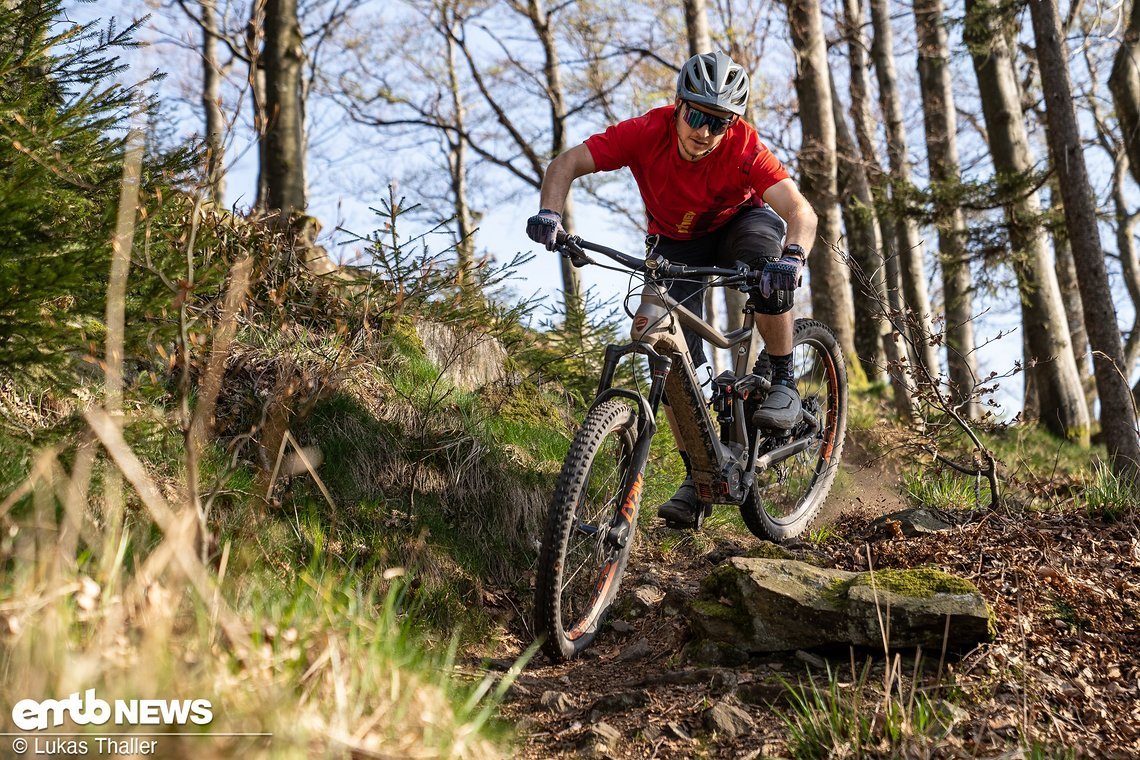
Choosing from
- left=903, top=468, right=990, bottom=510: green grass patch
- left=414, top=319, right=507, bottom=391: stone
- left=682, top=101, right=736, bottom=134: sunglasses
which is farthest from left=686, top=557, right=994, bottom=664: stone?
left=414, top=319, right=507, bottom=391: stone

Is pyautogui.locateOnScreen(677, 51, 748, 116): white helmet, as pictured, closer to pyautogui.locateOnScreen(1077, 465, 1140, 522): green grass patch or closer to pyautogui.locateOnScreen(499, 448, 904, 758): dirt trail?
pyautogui.locateOnScreen(499, 448, 904, 758): dirt trail

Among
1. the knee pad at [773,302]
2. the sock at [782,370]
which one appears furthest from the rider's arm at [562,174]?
the sock at [782,370]

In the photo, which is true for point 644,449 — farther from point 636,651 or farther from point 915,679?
point 915,679

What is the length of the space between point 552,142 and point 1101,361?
10149 mm

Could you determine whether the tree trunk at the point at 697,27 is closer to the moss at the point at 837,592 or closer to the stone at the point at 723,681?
the moss at the point at 837,592

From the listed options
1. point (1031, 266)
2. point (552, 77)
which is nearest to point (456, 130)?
point (552, 77)

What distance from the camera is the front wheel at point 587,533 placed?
11.3 ft

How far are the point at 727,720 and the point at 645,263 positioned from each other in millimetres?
1883

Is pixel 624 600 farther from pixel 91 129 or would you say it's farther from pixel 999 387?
pixel 91 129

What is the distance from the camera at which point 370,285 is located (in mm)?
4930

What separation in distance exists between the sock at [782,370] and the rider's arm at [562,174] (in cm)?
146

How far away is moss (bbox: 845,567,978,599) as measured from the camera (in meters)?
3.35

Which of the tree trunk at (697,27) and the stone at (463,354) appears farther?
the tree trunk at (697,27)

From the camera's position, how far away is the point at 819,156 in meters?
10.4
